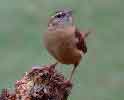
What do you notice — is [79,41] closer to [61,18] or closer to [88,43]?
[61,18]

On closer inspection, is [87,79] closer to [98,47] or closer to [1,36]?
[98,47]

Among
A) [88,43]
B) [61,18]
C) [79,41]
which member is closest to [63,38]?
[61,18]

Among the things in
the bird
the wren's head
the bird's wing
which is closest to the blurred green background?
the bird's wing

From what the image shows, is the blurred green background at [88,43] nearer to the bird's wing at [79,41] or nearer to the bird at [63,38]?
the bird's wing at [79,41]

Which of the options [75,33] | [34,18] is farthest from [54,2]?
[75,33]

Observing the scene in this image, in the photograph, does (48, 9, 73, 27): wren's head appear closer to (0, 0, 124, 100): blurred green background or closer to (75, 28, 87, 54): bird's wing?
(75, 28, 87, 54): bird's wing

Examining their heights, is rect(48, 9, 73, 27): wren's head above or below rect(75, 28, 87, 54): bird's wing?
above

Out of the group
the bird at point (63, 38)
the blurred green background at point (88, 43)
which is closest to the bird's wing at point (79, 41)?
the bird at point (63, 38)
